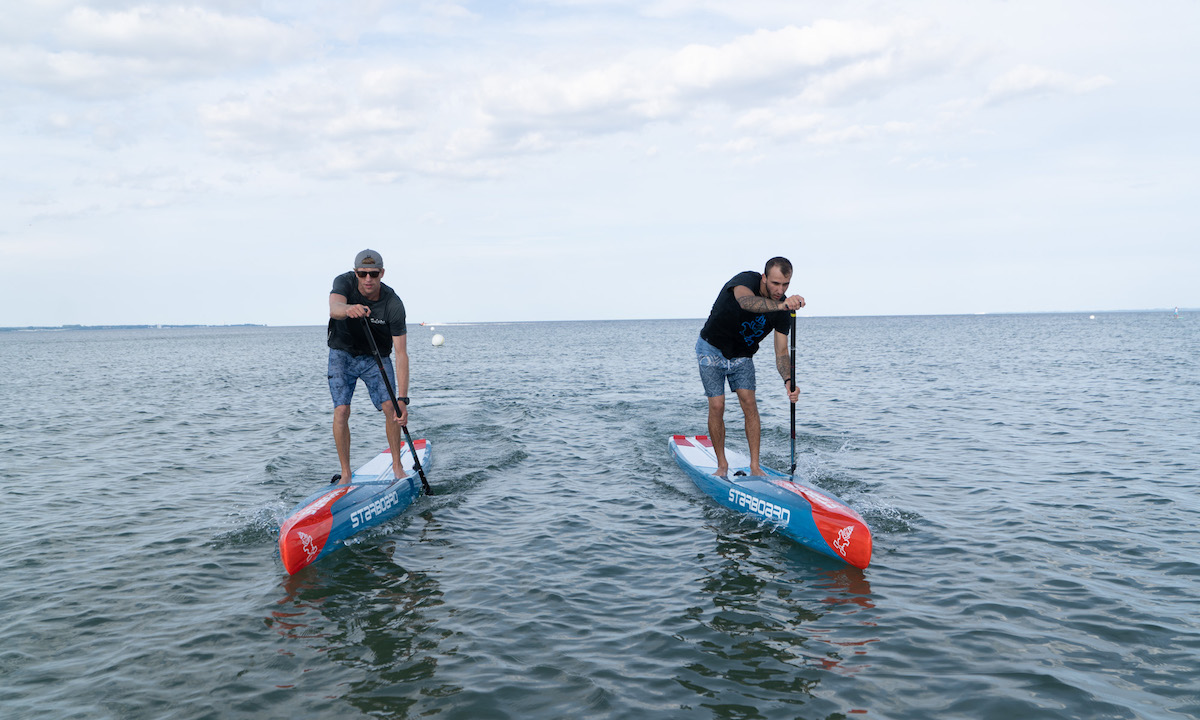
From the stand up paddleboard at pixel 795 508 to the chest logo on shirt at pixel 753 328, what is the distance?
6.38 ft

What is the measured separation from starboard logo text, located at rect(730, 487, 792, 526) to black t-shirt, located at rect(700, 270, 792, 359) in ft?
6.26

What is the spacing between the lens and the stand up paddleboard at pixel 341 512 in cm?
716

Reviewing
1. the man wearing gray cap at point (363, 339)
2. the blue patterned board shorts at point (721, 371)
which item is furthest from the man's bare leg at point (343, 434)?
the blue patterned board shorts at point (721, 371)

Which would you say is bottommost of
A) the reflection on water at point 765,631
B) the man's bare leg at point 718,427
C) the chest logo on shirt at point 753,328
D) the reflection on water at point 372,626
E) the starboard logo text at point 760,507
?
the reflection on water at point 765,631

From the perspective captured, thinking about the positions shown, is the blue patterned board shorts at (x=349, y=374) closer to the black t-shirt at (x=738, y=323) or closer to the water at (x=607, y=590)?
the water at (x=607, y=590)

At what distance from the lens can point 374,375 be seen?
366 inches

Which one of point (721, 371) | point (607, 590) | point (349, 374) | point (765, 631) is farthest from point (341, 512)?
point (721, 371)

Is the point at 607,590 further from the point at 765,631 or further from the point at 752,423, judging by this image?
the point at 752,423

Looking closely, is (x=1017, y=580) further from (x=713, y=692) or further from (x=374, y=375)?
(x=374, y=375)

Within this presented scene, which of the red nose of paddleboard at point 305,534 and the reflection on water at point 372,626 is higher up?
the red nose of paddleboard at point 305,534

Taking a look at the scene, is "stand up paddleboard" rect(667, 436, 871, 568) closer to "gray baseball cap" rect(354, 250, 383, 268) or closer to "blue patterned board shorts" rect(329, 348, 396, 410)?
"blue patterned board shorts" rect(329, 348, 396, 410)

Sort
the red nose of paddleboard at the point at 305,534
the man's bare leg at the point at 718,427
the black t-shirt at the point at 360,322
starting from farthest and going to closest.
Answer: the man's bare leg at the point at 718,427 < the black t-shirt at the point at 360,322 < the red nose of paddleboard at the point at 305,534

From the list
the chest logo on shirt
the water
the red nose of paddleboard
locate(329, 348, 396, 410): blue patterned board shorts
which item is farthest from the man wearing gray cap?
the chest logo on shirt

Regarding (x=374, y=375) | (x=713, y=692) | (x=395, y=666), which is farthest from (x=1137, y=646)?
(x=374, y=375)
